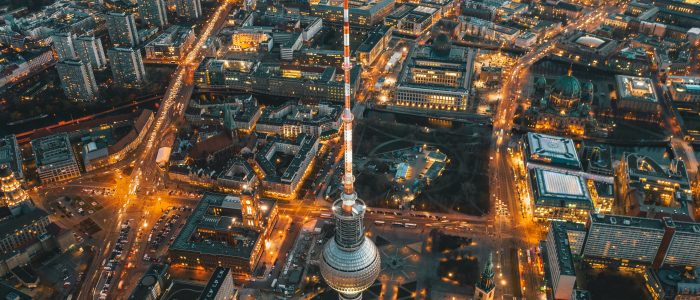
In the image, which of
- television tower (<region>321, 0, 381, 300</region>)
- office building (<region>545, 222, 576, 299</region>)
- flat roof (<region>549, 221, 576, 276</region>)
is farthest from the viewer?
flat roof (<region>549, 221, 576, 276</region>)

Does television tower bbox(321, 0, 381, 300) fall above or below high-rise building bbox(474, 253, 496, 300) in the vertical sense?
above

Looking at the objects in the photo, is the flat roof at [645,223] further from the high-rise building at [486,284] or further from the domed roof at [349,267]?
the domed roof at [349,267]

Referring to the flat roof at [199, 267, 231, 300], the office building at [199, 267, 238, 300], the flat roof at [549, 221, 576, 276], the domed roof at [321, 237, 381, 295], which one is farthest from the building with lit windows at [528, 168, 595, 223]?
the flat roof at [199, 267, 231, 300]

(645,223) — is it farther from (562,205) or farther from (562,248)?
(562,248)

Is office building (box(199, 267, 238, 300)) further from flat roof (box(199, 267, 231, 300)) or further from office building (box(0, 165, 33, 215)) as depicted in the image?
office building (box(0, 165, 33, 215))

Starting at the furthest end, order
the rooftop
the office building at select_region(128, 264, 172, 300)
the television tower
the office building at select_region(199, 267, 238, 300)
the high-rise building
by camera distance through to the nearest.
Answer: the rooftop
the office building at select_region(128, 264, 172, 300)
the high-rise building
the office building at select_region(199, 267, 238, 300)
the television tower

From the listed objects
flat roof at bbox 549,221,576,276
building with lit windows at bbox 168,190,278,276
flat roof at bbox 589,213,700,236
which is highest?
flat roof at bbox 589,213,700,236
